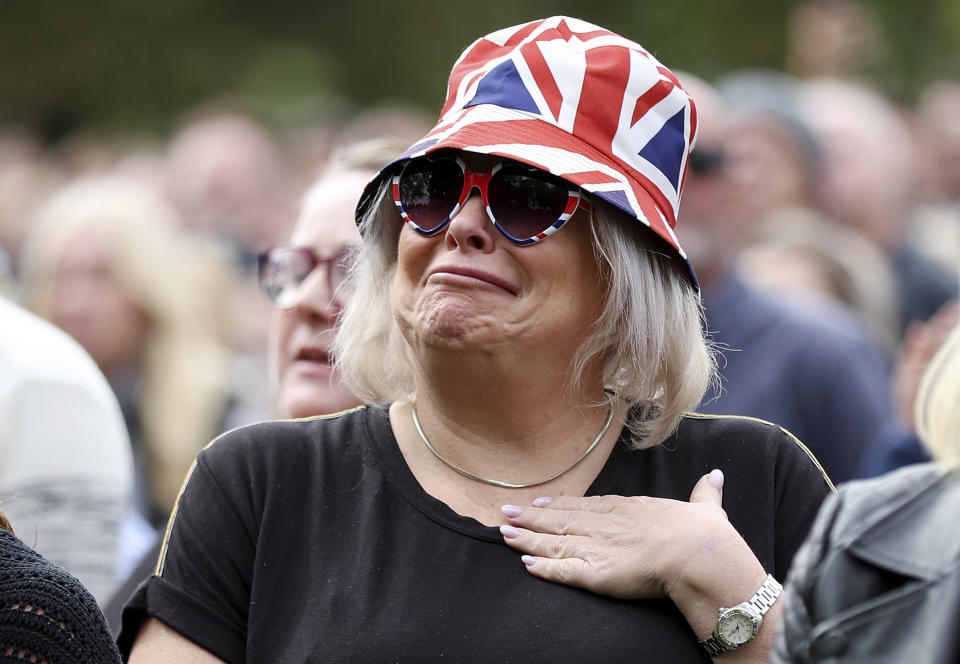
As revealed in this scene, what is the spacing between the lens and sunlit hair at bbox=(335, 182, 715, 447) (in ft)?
9.84

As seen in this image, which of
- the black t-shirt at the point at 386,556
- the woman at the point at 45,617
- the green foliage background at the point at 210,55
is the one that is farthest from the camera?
the green foliage background at the point at 210,55

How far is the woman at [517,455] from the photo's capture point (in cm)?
273

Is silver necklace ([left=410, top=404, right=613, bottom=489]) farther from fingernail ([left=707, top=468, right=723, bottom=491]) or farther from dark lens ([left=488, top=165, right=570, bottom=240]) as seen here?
dark lens ([left=488, top=165, right=570, bottom=240])

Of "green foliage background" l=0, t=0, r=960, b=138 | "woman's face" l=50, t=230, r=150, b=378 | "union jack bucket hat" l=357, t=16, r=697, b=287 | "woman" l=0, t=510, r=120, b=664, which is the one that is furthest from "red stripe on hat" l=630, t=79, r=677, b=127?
"green foliage background" l=0, t=0, r=960, b=138

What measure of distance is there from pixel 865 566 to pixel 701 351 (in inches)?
41.8

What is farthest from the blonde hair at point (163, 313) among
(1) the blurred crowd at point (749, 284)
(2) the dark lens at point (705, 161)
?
(2) the dark lens at point (705, 161)

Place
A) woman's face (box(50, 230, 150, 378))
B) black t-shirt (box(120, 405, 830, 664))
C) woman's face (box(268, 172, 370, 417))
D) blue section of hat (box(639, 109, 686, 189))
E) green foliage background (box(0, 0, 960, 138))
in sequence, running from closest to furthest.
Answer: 1. black t-shirt (box(120, 405, 830, 664))
2. blue section of hat (box(639, 109, 686, 189))
3. woman's face (box(268, 172, 370, 417))
4. woman's face (box(50, 230, 150, 378))
5. green foliage background (box(0, 0, 960, 138))

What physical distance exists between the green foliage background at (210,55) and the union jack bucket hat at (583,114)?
603 inches

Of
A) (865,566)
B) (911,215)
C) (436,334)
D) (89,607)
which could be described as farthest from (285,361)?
(911,215)

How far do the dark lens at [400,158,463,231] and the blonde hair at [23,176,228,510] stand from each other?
118 inches

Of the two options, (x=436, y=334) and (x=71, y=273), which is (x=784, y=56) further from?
(x=436, y=334)

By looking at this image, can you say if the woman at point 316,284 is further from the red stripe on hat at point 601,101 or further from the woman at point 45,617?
the woman at point 45,617

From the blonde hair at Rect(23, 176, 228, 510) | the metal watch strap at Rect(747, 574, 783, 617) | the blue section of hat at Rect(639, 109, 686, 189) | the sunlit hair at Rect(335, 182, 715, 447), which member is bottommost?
the blonde hair at Rect(23, 176, 228, 510)

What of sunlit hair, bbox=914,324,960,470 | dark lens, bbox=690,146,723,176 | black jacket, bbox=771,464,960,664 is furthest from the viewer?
dark lens, bbox=690,146,723,176
